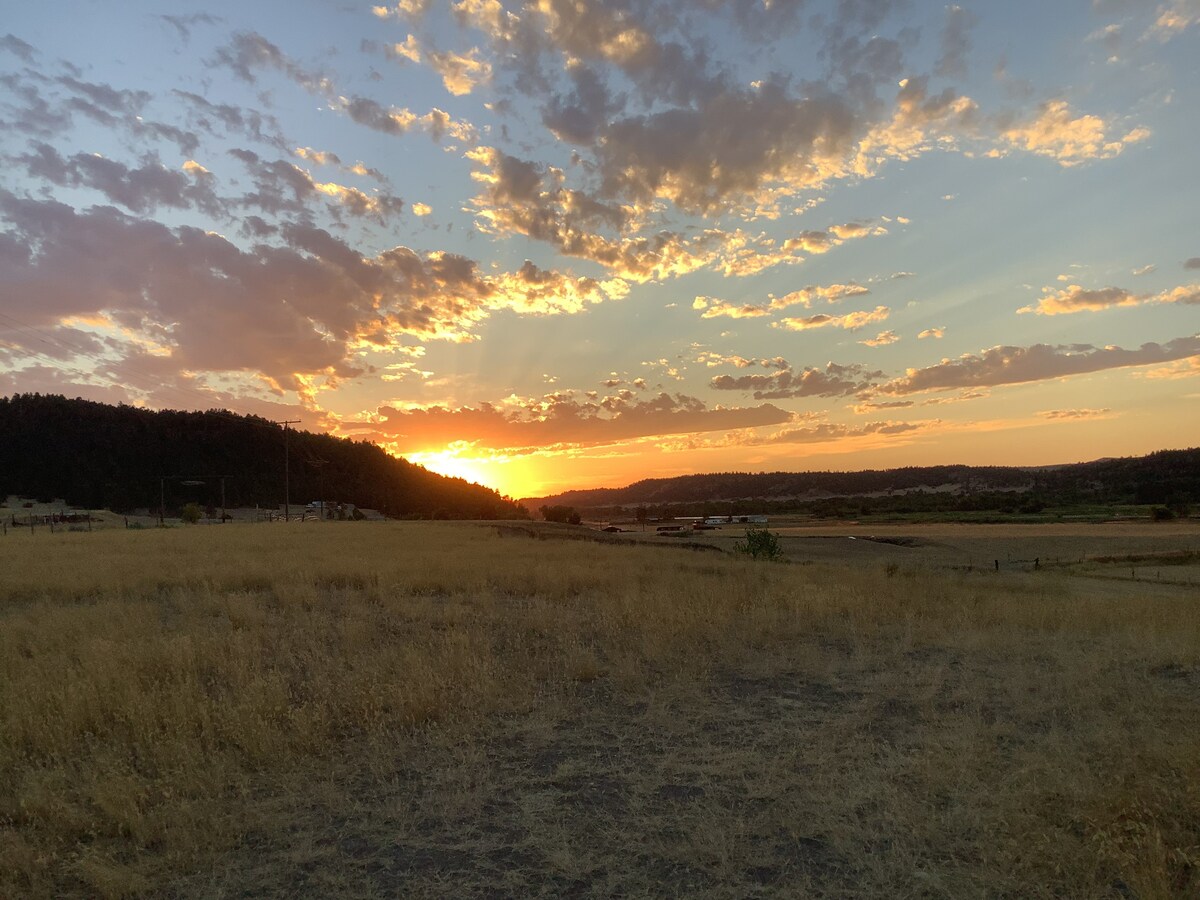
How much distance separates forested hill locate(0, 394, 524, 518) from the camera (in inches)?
3772

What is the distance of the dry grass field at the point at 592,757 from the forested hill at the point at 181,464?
326 feet

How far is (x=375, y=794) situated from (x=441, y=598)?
10498mm

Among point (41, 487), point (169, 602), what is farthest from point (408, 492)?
point (169, 602)

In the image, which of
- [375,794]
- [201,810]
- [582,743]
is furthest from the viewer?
[582,743]

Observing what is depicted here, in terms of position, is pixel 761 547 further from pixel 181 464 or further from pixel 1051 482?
pixel 1051 482

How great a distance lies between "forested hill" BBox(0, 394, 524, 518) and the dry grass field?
99.2 m

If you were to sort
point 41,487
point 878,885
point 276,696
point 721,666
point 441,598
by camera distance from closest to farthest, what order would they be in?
1. point 878,885
2. point 276,696
3. point 721,666
4. point 441,598
5. point 41,487

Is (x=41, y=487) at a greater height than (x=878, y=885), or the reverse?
(x=41, y=487)

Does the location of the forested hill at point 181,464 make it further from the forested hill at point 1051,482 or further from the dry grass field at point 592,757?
the dry grass field at point 592,757

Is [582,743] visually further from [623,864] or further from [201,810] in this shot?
[201,810]

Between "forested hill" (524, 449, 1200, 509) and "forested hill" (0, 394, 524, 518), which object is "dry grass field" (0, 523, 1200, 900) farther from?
"forested hill" (524, 449, 1200, 509)

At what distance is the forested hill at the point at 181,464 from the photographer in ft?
314

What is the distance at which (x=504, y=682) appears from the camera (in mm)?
8273

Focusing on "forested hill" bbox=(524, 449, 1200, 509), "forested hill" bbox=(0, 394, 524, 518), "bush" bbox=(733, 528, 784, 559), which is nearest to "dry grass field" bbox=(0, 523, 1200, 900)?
"bush" bbox=(733, 528, 784, 559)
